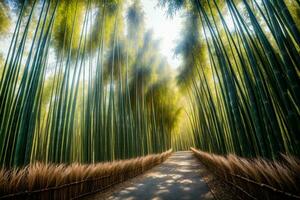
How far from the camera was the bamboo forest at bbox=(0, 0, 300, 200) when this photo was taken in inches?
72.0

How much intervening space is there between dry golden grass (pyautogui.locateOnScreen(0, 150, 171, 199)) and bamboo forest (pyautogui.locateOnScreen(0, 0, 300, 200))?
0.01 metres

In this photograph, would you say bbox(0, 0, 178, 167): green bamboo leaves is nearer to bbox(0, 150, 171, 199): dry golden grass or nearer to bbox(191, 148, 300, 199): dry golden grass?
bbox(0, 150, 171, 199): dry golden grass

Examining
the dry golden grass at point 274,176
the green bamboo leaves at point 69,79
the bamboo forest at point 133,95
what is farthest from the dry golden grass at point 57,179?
the dry golden grass at point 274,176

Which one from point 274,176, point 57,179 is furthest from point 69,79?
point 274,176

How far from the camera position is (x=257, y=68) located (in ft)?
7.61

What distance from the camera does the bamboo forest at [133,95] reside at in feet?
6.00

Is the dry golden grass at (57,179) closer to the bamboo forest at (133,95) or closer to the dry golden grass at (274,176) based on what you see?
the bamboo forest at (133,95)

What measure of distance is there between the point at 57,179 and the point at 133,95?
5787mm

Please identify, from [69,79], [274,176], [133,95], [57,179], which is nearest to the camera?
[274,176]

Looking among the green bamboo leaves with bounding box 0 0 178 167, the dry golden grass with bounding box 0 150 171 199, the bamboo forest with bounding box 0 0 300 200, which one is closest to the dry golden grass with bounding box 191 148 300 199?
the bamboo forest with bounding box 0 0 300 200

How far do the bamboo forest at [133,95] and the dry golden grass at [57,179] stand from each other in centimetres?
1

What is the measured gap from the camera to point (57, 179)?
2.33m

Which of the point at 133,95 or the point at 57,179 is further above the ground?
the point at 133,95

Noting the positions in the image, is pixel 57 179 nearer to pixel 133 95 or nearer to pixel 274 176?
pixel 274 176
